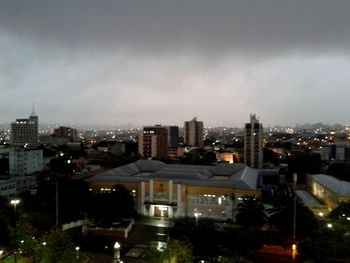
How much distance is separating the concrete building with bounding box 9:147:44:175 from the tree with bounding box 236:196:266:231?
59.3 feet

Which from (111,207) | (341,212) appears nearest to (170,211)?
(111,207)

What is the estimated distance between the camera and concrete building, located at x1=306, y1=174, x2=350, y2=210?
14.9 metres

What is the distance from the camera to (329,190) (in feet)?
52.6

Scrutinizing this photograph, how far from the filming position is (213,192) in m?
15.6

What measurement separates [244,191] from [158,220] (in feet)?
12.3

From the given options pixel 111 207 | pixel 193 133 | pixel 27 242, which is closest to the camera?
pixel 27 242

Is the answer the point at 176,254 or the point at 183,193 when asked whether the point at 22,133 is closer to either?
the point at 183,193

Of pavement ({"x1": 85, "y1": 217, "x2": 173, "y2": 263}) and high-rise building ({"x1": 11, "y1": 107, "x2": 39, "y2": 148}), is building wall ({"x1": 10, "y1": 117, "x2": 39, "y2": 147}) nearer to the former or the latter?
high-rise building ({"x1": 11, "y1": 107, "x2": 39, "y2": 148})

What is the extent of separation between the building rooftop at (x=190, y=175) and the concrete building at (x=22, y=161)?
28.9ft

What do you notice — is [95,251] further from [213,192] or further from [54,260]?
[213,192]

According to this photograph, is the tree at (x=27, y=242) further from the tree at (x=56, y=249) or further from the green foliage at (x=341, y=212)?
the green foliage at (x=341, y=212)

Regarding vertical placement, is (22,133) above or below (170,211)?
above

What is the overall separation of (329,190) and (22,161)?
64.3 feet

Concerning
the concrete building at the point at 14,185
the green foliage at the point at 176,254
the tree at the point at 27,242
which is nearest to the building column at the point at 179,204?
the tree at the point at 27,242
